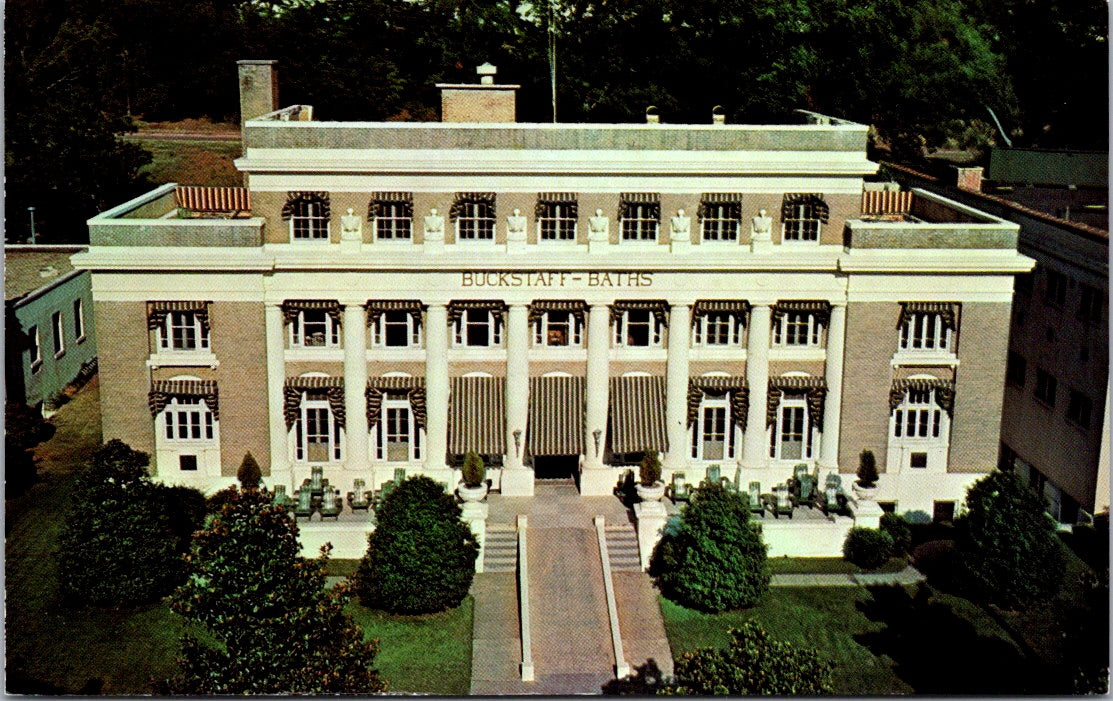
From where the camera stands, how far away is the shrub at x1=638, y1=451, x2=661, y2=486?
156ft

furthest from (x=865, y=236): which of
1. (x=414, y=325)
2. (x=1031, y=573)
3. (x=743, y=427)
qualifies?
(x=414, y=325)

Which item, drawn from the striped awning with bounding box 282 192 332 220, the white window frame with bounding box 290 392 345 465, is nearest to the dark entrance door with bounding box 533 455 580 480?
the white window frame with bounding box 290 392 345 465

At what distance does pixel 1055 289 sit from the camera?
2034 inches

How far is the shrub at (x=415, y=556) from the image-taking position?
42344 millimetres

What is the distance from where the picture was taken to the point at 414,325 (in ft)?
163

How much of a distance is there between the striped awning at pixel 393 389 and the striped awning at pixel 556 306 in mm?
4800

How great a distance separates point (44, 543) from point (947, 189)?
40914mm

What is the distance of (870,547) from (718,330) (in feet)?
31.1

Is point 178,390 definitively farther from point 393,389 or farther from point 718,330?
point 718,330

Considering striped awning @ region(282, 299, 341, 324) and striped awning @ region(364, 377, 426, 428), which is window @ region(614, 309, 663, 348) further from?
striped awning @ region(282, 299, 341, 324)

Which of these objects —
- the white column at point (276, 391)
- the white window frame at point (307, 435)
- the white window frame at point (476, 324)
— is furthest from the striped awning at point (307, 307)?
the white window frame at point (476, 324)

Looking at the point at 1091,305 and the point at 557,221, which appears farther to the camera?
the point at 557,221

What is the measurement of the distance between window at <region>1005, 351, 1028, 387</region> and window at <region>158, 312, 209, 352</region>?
1219 inches

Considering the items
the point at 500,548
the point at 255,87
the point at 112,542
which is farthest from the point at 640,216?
the point at 112,542
